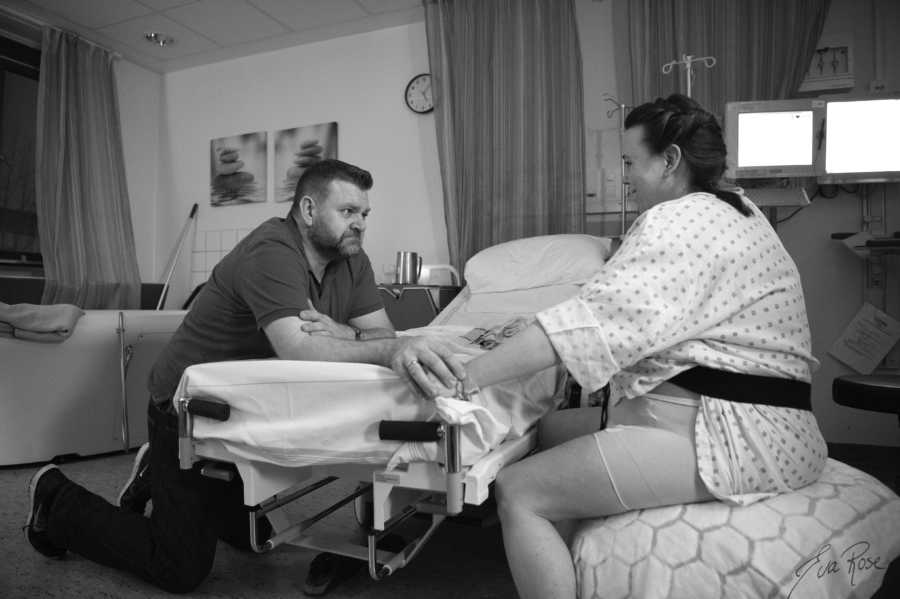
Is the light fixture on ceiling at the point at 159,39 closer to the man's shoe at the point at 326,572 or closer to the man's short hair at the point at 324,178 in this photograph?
the man's short hair at the point at 324,178

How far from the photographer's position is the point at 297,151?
13.4 ft

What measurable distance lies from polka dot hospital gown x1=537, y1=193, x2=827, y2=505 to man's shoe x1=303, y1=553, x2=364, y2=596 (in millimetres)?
860

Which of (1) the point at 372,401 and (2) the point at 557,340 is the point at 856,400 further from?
(1) the point at 372,401

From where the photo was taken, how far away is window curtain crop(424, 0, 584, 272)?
127 inches

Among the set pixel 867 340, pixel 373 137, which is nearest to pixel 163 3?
pixel 373 137

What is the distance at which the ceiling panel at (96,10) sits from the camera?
3527 mm

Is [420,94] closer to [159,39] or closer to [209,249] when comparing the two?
[159,39]

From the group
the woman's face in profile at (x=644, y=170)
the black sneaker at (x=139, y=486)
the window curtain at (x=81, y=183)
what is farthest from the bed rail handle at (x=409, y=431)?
the window curtain at (x=81, y=183)

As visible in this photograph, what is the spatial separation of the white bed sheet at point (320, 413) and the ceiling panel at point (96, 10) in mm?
3415

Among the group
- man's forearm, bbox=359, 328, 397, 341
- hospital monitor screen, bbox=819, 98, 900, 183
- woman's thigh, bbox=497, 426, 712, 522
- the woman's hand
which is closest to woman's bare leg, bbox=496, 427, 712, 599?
woman's thigh, bbox=497, 426, 712, 522

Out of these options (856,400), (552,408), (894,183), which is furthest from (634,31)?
(552,408)

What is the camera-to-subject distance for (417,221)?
3771mm

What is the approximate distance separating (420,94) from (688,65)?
1658 mm

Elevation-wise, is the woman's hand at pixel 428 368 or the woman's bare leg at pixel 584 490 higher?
the woman's hand at pixel 428 368
